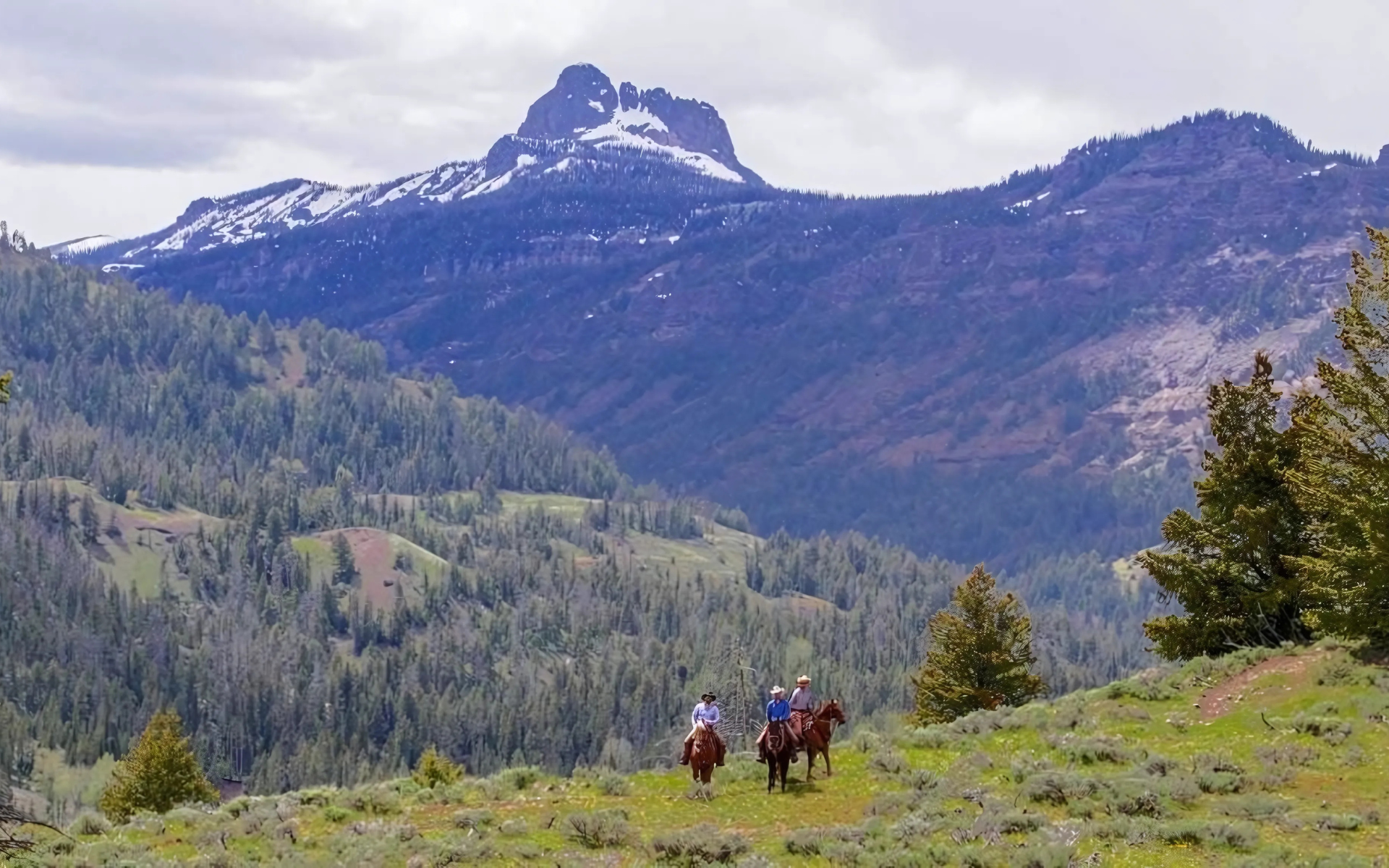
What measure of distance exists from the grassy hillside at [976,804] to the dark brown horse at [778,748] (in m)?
0.77

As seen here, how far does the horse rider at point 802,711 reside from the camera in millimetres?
44625

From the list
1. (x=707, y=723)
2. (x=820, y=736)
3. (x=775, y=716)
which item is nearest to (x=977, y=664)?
(x=820, y=736)

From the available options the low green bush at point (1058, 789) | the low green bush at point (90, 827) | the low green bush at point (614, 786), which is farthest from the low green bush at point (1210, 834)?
the low green bush at point (90, 827)

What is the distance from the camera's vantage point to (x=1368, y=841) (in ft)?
111

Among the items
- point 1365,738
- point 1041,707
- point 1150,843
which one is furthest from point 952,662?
point 1150,843

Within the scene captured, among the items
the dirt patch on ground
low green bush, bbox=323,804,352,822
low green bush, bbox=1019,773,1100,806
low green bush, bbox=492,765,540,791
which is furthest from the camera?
the dirt patch on ground

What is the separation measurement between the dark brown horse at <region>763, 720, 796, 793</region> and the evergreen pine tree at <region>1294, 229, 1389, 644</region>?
19062 mm

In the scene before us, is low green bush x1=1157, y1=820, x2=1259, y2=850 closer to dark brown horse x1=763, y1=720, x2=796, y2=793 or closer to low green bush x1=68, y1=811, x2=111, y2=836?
dark brown horse x1=763, y1=720, x2=796, y2=793

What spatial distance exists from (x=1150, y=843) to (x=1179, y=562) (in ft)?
92.1

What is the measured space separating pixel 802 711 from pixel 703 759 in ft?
12.0

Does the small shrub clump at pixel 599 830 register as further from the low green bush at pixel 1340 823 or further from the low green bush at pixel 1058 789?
the low green bush at pixel 1340 823

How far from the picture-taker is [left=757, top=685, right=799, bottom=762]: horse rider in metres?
43.5

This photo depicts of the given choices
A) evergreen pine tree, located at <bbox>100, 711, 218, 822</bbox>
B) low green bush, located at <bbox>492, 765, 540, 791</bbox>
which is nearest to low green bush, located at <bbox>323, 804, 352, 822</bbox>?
low green bush, located at <bbox>492, 765, 540, 791</bbox>

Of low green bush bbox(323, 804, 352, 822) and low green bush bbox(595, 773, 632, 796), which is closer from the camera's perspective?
low green bush bbox(323, 804, 352, 822)
